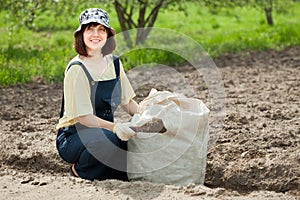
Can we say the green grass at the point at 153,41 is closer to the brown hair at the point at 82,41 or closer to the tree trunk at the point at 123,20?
the tree trunk at the point at 123,20

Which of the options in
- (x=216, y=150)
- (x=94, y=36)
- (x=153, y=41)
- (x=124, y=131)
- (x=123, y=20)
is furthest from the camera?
(x=153, y=41)

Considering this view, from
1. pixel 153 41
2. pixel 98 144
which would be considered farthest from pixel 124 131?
pixel 153 41

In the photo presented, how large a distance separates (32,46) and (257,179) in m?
6.97

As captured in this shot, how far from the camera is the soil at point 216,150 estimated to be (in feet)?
13.3

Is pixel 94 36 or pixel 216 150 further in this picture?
pixel 216 150

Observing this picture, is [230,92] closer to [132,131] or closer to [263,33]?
[132,131]

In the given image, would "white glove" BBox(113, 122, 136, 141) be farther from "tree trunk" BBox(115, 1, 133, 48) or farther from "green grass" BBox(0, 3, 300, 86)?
"tree trunk" BBox(115, 1, 133, 48)

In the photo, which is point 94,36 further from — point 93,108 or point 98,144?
point 98,144

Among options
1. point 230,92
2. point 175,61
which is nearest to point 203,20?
point 175,61

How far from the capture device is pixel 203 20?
569 inches

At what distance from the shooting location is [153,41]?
10703 mm

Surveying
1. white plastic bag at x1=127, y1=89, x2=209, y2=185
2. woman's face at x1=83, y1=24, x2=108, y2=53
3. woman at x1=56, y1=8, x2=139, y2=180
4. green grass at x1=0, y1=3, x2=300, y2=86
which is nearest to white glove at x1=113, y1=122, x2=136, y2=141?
woman at x1=56, y1=8, x2=139, y2=180

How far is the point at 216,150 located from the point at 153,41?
5.84 m

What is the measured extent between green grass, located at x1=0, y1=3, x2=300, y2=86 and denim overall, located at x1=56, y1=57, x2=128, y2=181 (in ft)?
11.1
